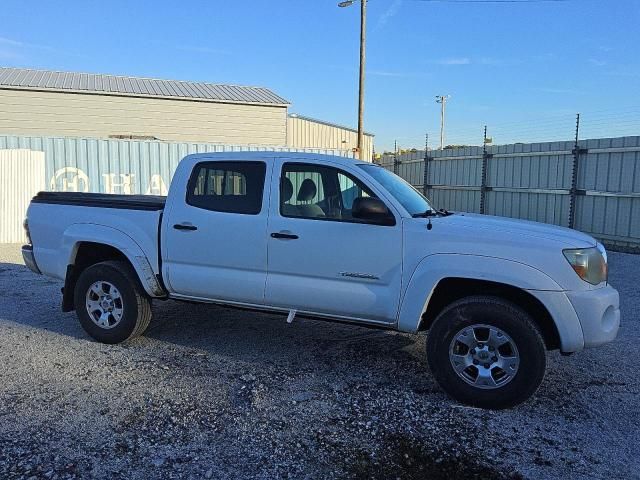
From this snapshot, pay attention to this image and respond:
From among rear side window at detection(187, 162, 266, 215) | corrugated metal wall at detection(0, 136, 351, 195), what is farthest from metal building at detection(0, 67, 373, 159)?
rear side window at detection(187, 162, 266, 215)

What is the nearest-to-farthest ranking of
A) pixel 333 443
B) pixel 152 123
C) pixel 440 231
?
pixel 333 443, pixel 440 231, pixel 152 123

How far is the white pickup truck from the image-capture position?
390 cm

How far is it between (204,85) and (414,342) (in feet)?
82.9

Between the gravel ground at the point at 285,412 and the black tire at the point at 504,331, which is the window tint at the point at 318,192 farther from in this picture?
the gravel ground at the point at 285,412

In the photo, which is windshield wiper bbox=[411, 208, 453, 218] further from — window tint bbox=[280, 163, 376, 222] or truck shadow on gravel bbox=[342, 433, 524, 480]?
truck shadow on gravel bbox=[342, 433, 524, 480]

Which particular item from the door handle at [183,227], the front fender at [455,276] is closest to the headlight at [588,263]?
the front fender at [455,276]

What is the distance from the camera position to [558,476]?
10.2 feet

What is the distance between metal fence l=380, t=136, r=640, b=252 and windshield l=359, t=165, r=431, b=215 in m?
8.57

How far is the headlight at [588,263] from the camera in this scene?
152 inches

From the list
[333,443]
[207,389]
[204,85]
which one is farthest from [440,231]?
[204,85]

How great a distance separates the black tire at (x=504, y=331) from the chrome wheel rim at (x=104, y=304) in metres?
3.04

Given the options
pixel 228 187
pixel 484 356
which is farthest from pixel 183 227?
pixel 484 356

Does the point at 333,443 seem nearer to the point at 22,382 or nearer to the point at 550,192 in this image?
the point at 22,382

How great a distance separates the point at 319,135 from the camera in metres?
31.1
